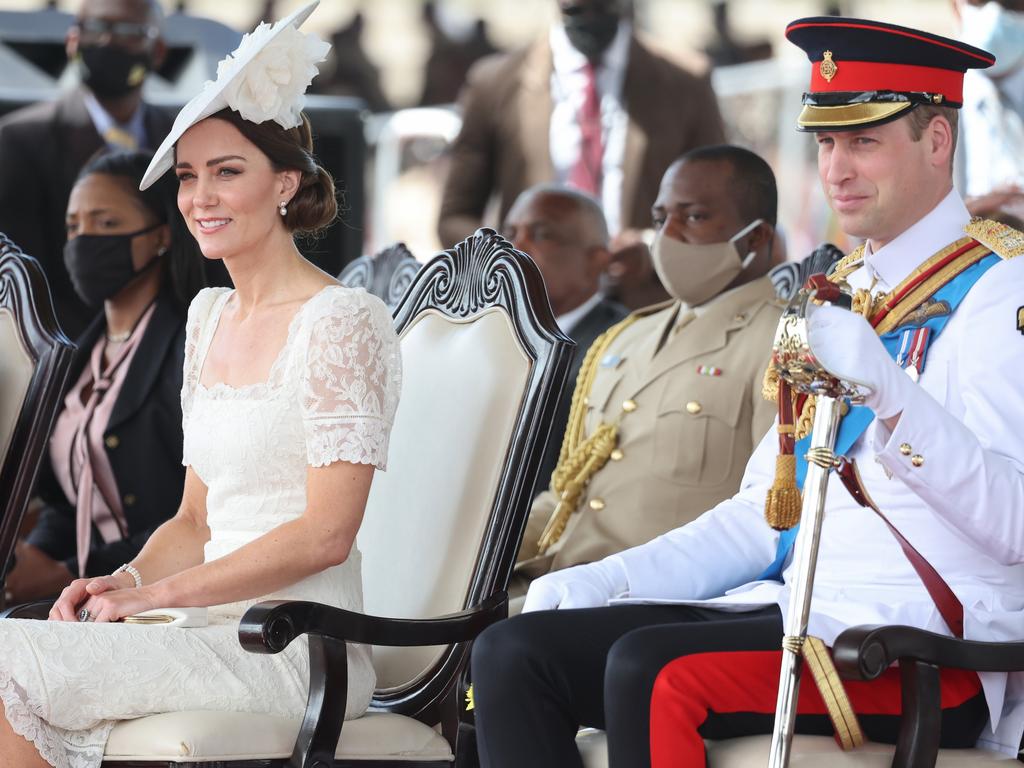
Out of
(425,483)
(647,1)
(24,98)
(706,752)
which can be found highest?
(647,1)

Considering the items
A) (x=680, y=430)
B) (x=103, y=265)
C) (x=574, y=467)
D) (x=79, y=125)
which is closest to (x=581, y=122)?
(x=79, y=125)

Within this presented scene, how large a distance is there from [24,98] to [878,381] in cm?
470

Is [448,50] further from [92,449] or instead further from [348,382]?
[348,382]

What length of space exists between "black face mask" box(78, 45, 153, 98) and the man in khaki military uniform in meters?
2.61

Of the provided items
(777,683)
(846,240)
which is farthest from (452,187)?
(777,683)

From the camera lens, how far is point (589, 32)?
564 cm

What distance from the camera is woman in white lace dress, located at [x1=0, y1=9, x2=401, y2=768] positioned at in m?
2.56

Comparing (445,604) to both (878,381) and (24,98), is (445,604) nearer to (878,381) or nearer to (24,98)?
(878,381)

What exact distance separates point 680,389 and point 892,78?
1.16 metres

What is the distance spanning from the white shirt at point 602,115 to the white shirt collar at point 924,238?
2973 mm

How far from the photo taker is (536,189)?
15.6ft

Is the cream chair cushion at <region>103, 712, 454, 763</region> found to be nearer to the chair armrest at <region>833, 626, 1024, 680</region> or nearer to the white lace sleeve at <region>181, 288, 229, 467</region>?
the white lace sleeve at <region>181, 288, 229, 467</region>

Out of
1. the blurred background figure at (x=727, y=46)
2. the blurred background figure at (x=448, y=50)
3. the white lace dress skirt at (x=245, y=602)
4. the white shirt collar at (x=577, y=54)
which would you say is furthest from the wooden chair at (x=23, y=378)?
the blurred background figure at (x=448, y=50)

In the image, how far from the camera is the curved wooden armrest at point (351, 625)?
8.07 feet
